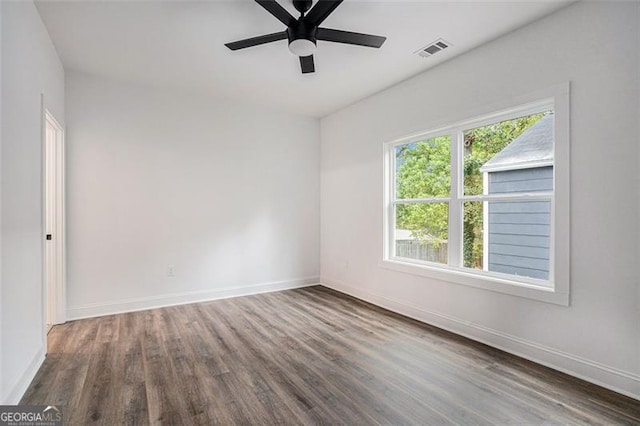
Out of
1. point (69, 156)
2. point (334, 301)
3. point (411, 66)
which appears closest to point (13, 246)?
point (69, 156)

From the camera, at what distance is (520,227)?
9.62 ft

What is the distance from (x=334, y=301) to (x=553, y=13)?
3817mm

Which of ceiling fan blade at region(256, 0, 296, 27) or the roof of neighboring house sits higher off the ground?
ceiling fan blade at region(256, 0, 296, 27)

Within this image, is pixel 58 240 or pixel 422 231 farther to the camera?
pixel 422 231

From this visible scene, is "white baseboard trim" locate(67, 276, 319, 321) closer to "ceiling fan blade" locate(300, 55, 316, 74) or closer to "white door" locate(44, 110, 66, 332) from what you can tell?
"white door" locate(44, 110, 66, 332)

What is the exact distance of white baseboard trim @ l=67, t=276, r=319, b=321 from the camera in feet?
12.6

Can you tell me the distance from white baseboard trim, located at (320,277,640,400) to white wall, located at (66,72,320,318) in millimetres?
2159

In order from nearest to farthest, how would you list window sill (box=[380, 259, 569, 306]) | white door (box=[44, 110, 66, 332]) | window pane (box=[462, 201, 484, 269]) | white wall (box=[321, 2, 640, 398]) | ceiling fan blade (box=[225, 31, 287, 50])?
white wall (box=[321, 2, 640, 398]) → ceiling fan blade (box=[225, 31, 287, 50]) → window sill (box=[380, 259, 569, 306]) → window pane (box=[462, 201, 484, 269]) → white door (box=[44, 110, 66, 332])

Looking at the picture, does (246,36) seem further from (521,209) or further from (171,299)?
(171,299)

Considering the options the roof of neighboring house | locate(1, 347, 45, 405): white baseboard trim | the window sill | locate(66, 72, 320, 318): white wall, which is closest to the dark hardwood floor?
locate(1, 347, 45, 405): white baseboard trim

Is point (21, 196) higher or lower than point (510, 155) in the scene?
lower

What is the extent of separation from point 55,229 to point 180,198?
137cm

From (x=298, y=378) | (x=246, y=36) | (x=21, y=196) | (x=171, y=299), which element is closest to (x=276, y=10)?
(x=246, y=36)

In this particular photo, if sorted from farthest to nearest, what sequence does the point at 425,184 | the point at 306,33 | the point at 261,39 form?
1. the point at 425,184
2. the point at 261,39
3. the point at 306,33
